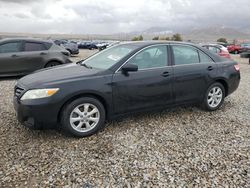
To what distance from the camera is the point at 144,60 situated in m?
4.41

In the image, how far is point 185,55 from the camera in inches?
192

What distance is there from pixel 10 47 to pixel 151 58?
5741 millimetres

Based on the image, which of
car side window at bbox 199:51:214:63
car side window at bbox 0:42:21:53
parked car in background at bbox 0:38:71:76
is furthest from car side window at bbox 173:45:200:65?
car side window at bbox 0:42:21:53

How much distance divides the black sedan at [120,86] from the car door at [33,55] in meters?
4.13

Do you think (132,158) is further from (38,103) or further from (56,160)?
(38,103)

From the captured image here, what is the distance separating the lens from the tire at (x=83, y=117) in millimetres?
3727

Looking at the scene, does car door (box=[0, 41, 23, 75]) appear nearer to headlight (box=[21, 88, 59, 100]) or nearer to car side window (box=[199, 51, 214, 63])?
headlight (box=[21, 88, 59, 100])

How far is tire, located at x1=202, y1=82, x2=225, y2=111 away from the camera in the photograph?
5.14m

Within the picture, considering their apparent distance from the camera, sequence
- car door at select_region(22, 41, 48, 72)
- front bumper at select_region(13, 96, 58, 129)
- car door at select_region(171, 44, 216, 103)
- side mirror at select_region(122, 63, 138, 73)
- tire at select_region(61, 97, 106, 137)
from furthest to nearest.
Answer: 1. car door at select_region(22, 41, 48, 72)
2. car door at select_region(171, 44, 216, 103)
3. side mirror at select_region(122, 63, 138, 73)
4. tire at select_region(61, 97, 106, 137)
5. front bumper at select_region(13, 96, 58, 129)

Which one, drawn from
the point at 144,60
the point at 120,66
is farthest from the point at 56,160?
the point at 144,60

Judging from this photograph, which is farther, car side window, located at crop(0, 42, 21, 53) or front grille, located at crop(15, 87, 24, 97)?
car side window, located at crop(0, 42, 21, 53)

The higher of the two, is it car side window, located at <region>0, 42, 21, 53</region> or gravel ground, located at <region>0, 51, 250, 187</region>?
car side window, located at <region>0, 42, 21, 53</region>

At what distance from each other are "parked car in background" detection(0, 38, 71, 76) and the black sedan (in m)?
4.14

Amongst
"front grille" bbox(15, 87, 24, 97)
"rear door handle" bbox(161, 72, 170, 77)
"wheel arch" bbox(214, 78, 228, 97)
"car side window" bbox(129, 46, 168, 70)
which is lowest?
"wheel arch" bbox(214, 78, 228, 97)
